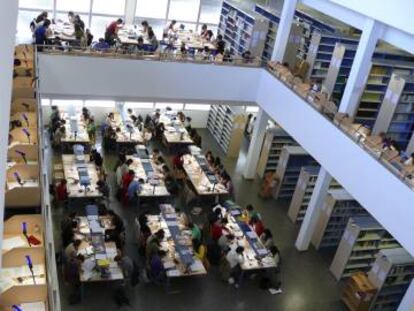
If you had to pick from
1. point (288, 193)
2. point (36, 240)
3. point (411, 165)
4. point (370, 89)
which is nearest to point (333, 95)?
point (370, 89)

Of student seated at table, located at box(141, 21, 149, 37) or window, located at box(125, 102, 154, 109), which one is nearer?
student seated at table, located at box(141, 21, 149, 37)

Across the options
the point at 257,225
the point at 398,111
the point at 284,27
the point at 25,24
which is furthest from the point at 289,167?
the point at 25,24

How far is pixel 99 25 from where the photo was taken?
51.6 ft

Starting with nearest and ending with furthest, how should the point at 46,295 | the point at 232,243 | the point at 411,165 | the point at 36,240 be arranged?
the point at 46,295
the point at 36,240
the point at 411,165
the point at 232,243

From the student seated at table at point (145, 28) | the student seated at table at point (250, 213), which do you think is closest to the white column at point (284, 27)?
the student seated at table at point (250, 213)

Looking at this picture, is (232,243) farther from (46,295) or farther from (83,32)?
(83,32)

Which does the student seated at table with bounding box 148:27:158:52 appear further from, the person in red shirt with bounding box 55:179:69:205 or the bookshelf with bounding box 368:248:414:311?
the bookshelf with bounding box 368:248:414:311

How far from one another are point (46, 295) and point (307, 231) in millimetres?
6581

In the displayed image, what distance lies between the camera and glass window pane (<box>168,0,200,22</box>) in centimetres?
1638

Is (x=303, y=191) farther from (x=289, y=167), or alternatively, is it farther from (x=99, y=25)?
(x=99, y=25)

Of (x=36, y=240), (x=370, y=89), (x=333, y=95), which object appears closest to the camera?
(x=36, y=240)

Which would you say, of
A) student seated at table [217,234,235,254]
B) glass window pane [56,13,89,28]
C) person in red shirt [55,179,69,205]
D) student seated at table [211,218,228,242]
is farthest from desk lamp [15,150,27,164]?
glass window pane [56,13,89,28]

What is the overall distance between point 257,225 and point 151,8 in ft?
29.1

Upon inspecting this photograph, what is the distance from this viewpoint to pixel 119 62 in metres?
11.0
